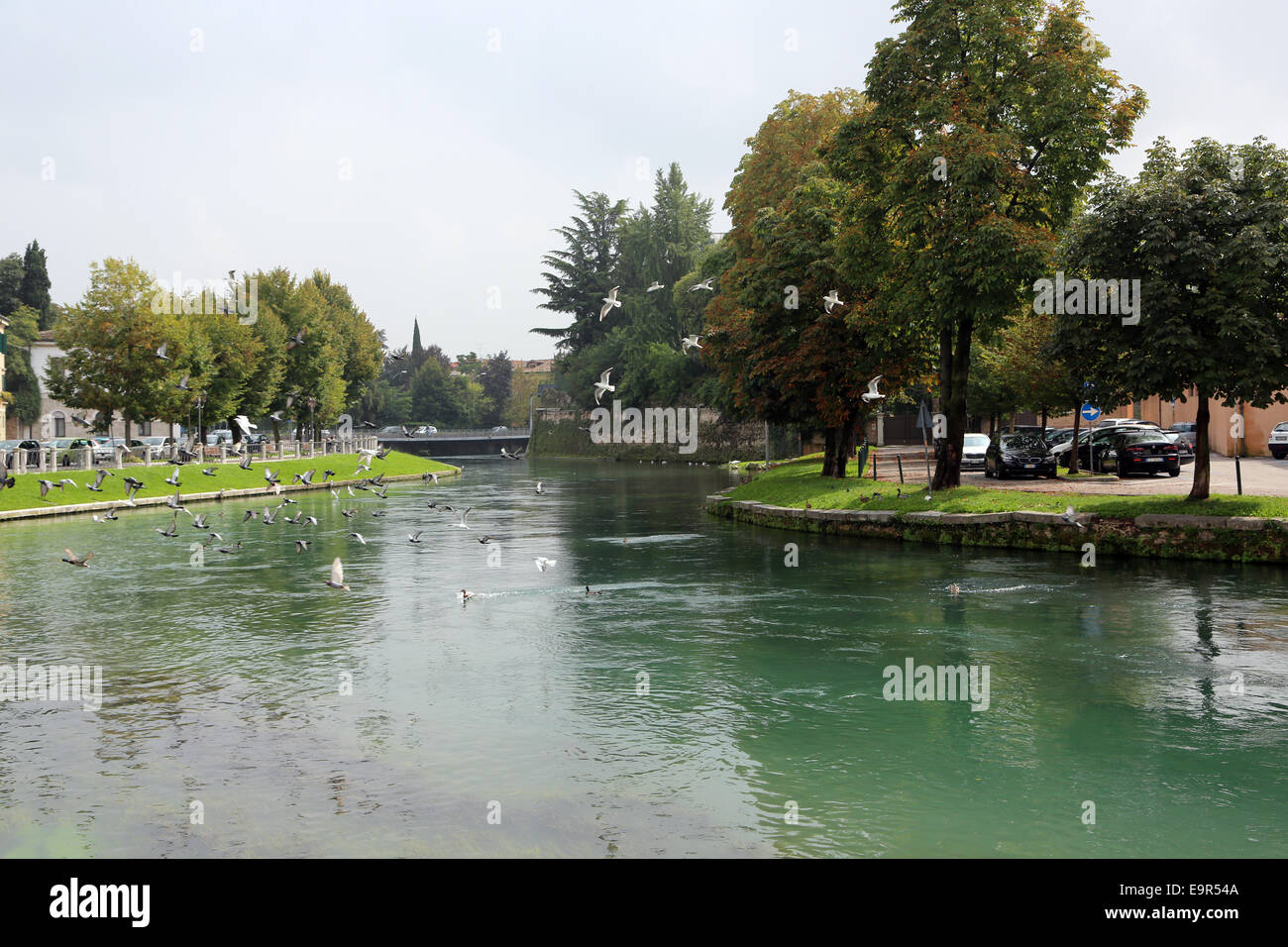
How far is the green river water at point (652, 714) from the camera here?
10.0m

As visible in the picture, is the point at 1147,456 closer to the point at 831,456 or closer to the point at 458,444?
the point at 831,456

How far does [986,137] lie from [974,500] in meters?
10.8

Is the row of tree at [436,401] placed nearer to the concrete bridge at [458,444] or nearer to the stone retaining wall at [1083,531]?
the concrete bridge at [458,444]

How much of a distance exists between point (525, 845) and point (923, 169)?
2733 centimetres

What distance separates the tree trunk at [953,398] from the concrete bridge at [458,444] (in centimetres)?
8633

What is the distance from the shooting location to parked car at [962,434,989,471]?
47844mm

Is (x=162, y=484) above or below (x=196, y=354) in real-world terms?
below

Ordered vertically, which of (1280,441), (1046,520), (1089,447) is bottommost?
(1046,520)

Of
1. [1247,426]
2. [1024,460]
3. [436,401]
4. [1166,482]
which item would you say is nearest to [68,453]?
[1024,460]

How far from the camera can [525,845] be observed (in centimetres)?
948

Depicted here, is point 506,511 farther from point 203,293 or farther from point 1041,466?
point 203,293

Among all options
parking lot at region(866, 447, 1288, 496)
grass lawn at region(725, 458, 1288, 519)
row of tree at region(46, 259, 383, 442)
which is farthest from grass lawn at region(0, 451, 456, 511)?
parking lot at region(866, 447, 1288, 496)

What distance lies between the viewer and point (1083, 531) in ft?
92.6

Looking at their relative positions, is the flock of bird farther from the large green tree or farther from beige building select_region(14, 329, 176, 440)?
beige building select_region(14, 329, 176, 440)
